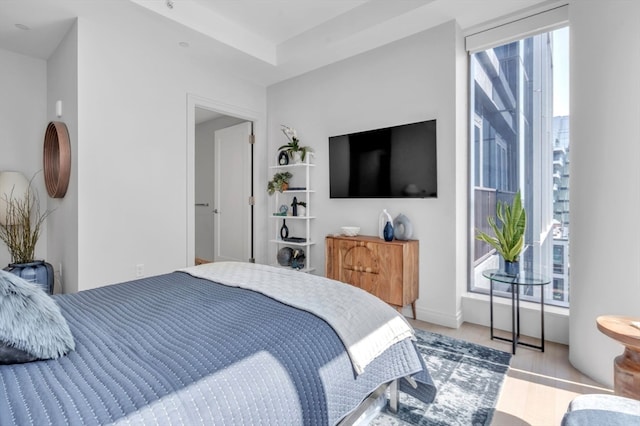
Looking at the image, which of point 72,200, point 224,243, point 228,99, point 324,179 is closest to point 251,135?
point 228,99

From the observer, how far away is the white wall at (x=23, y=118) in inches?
125

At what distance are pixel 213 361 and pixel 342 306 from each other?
596 millimetres

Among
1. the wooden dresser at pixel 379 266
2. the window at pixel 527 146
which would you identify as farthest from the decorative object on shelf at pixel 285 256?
the window at pixel 527 146

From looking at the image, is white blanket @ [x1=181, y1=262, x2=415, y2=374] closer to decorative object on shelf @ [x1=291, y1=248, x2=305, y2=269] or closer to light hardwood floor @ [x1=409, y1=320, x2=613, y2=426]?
light hardwood floor @ [x1=409, y1=320, x2=613, y2=426]

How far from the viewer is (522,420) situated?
5.25 ft

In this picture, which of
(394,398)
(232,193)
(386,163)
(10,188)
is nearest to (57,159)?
(10,188)

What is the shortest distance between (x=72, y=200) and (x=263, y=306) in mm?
2384

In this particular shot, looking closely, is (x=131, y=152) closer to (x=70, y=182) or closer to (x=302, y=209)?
(x=70, y=182)

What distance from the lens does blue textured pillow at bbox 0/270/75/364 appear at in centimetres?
84

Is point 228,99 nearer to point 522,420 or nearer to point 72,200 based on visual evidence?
point 72,200

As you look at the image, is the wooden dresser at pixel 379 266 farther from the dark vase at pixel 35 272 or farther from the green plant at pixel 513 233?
the dark vase at pixel 35 272

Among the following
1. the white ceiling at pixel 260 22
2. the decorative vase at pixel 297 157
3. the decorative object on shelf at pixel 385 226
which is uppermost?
the white ceiling at pixel 260 22

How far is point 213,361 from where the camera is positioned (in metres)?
0.88

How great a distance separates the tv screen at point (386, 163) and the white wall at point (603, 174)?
1.04 meters
